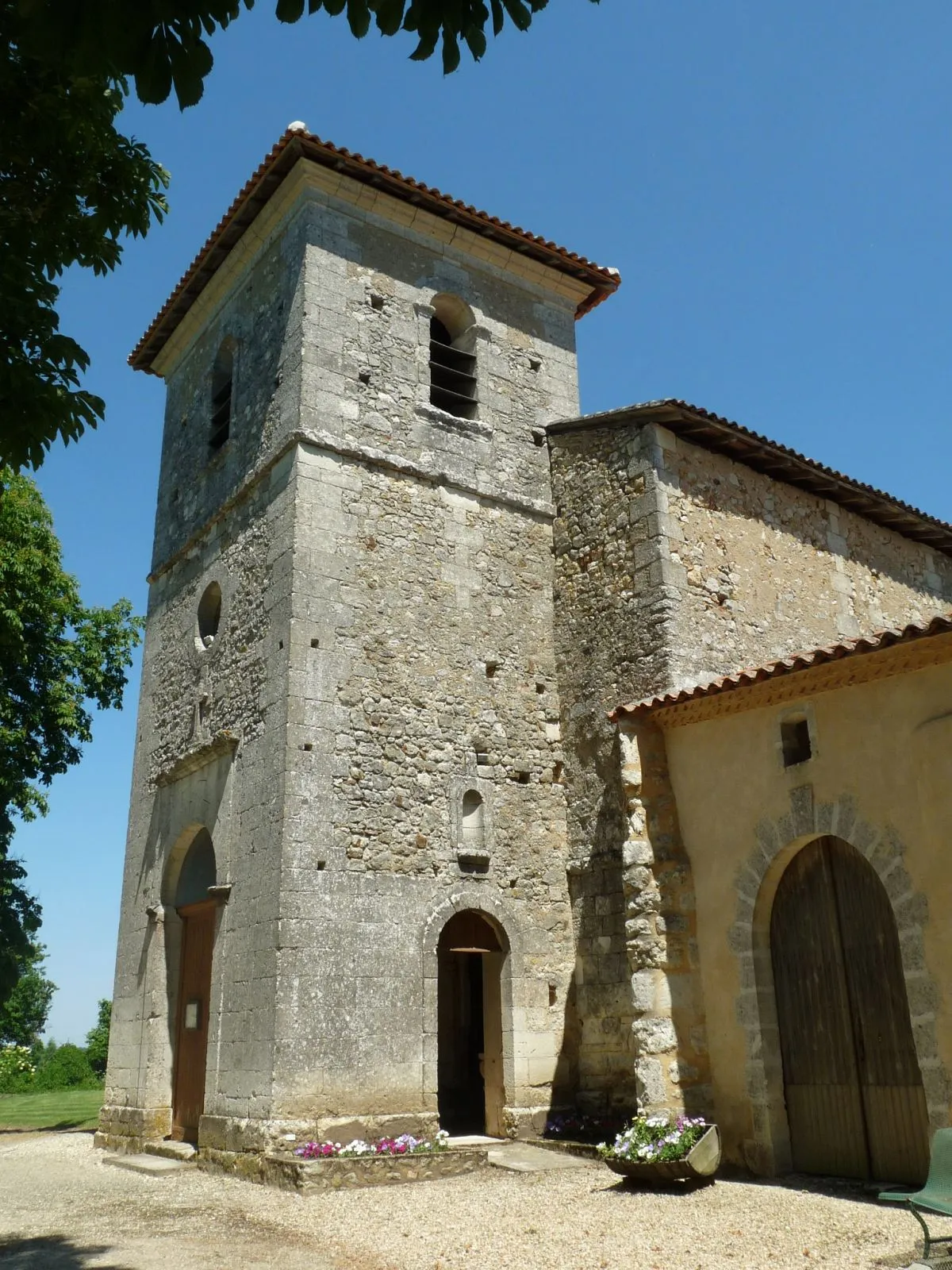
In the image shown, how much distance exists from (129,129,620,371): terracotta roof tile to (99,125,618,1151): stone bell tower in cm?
4

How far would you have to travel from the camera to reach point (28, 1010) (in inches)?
2140

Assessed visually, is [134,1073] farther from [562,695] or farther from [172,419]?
[172,419]

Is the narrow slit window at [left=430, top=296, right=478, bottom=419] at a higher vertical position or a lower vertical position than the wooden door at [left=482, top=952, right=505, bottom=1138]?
higher

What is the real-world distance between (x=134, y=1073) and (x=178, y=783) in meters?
3.25

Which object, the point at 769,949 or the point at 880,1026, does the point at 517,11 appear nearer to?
the point at 880,1026

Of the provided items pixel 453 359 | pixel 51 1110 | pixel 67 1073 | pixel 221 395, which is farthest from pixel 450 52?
pixel 67 1073

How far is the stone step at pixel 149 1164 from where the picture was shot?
32.5 feet

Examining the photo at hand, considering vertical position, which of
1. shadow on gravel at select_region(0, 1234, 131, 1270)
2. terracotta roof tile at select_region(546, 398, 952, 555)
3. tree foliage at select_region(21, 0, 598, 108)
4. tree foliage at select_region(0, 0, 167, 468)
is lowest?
shadow on gravel at select_region(0, 1234, 131, 1270)

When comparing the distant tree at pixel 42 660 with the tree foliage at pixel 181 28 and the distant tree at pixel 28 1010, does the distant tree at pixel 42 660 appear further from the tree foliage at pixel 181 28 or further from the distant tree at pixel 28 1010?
the distant tree at pixel 28 1010

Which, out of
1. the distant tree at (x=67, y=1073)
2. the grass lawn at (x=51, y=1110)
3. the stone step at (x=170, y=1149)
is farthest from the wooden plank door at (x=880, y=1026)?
the distant tree at (x=67, y=1073)

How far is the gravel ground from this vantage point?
6020 mm

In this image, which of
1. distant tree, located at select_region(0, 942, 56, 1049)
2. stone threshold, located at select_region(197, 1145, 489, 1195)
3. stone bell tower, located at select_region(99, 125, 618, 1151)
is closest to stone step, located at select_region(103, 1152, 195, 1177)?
stone bell tower, located at select_region(99, 125, 618, 1151)

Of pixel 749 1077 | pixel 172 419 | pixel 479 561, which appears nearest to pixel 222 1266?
pixel 749 1077

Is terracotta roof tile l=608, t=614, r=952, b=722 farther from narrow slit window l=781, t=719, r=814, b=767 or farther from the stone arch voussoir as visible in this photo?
the stone arch voussoir
